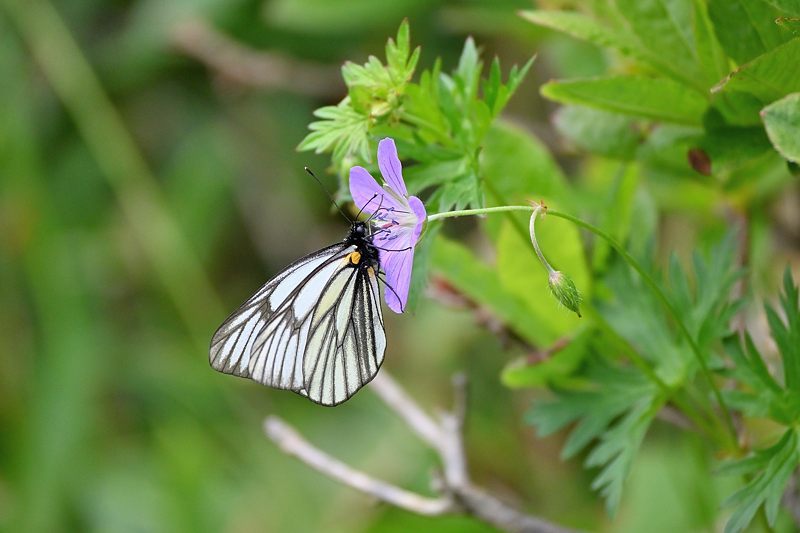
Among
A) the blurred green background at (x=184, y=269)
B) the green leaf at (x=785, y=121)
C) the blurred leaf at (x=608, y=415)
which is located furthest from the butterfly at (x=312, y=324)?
the blurred green background at (x=184, y=269)

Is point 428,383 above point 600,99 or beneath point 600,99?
beneath

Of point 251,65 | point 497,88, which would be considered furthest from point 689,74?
point 251,65

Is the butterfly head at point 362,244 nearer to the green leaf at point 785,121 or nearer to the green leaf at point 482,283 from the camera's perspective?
the green leaf at point 482,283

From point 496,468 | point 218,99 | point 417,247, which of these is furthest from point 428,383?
point 417,247

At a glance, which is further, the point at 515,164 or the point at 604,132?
the point at 515,164

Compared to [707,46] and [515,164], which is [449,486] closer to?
[515,164]

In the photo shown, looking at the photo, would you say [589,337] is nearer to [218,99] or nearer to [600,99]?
[600,99]
